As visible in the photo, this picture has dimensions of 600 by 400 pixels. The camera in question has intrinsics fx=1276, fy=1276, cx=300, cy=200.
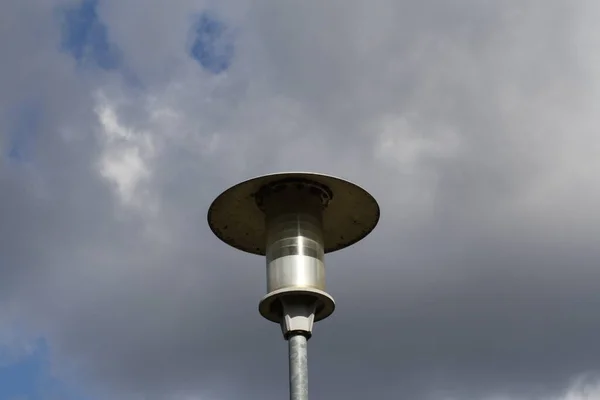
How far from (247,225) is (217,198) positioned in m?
1.65

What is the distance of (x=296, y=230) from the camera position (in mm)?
36031

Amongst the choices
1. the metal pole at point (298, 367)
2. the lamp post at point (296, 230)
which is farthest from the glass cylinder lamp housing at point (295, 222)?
the metal pole at point (298, 367)

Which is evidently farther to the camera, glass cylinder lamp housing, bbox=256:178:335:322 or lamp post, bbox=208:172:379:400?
glass cylinder lamp housing, bbox=256:178:335:322

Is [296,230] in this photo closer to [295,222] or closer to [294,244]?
[295,222]

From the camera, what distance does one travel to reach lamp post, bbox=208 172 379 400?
34875 mm

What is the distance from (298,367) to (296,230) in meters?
4.10

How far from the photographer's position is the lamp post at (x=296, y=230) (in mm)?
34875

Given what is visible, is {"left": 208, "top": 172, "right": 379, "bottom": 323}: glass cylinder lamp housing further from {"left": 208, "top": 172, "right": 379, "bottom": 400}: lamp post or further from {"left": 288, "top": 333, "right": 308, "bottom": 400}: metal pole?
{"left": 288, "top": 333, "right": 308, "bottom": 400}: metal pole

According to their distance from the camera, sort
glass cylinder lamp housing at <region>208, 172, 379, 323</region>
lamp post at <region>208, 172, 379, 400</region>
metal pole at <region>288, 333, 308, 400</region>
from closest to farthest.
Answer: metal pole at <region>288, 333, 308, 400</region>
lamp post at <region>208, 172, 379, 400</region>
glass cylinder lamp housing at <region>208, 172, 379, 323</region>

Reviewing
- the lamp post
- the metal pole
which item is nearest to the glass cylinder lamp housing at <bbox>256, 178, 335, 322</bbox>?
the lamp post

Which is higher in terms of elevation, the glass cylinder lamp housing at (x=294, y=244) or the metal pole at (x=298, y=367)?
the glass cylinder lamp housing at (x=294, y=244)

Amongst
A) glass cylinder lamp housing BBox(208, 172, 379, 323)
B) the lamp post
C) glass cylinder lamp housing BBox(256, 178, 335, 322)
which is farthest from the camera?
glass cylinder lamp housing BBox(208, 172, 379, 323)

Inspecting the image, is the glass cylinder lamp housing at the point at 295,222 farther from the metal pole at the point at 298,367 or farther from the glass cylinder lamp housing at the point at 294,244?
the metal pole at the point at 298,367

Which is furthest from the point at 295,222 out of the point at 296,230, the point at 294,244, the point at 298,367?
the point at 298,367
